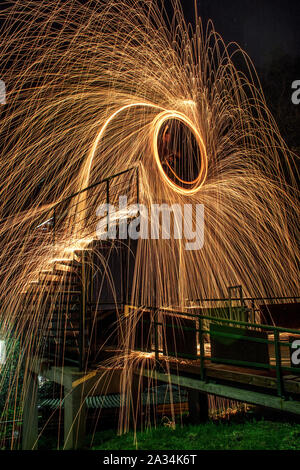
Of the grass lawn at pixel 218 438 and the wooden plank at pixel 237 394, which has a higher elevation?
the wooden plank at pixel 237 394

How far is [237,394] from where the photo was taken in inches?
244

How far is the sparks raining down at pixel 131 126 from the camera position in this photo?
33.5 ft

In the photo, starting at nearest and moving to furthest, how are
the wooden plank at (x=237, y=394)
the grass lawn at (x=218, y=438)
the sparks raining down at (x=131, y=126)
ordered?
the wooden plank at (x=237, y=394) → the grass lawn at (x=218, y=438) → the sparks raining down at (x=131, y=126)

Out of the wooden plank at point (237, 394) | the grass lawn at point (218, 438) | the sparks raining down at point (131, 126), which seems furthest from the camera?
the sparks raining down at point (131, 126)

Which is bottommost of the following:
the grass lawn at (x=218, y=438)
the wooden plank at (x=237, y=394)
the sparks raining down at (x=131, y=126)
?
the grass lawn at (x=218, y=438)

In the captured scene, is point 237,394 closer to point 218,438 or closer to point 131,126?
point 218,438

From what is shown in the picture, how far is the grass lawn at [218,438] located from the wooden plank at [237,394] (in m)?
1.39

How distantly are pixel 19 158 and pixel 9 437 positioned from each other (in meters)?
9.25

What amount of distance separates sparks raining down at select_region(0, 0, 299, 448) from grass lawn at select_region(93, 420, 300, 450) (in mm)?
1256

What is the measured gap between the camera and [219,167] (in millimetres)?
13086

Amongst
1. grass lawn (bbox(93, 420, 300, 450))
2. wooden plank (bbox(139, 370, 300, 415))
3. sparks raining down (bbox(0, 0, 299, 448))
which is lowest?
grass lawn (bbox(93, 420, 300, 450))

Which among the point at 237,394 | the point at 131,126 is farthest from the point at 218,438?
the point at 131,126

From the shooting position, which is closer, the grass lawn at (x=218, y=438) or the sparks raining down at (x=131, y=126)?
the grass lawn at (x=218, y=438)

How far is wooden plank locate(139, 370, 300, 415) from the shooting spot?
18.2ft
